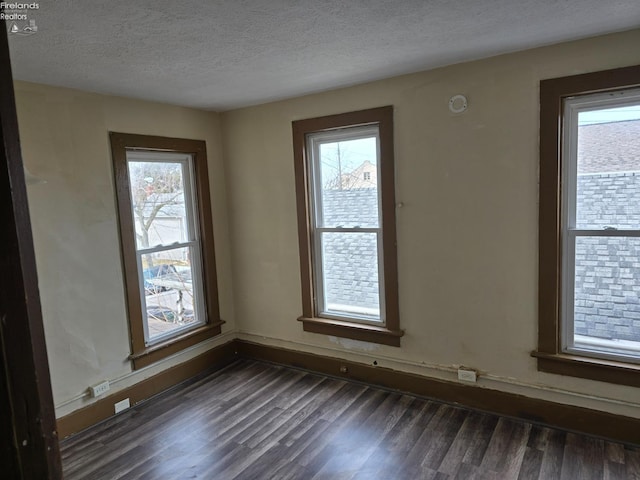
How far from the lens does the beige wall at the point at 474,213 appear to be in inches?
103

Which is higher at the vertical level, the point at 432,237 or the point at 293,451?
the point at 432,237

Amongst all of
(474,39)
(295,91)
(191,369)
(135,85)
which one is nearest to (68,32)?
(135,85)

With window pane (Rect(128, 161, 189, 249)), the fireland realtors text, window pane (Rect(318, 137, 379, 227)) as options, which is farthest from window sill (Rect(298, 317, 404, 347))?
the fireland realtors text

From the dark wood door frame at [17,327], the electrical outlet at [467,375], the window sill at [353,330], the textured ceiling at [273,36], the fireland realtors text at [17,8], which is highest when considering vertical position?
the textured ceiling at [273,36]

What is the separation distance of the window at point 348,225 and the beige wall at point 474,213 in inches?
3.9

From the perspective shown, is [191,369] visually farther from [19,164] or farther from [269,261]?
[19,164]

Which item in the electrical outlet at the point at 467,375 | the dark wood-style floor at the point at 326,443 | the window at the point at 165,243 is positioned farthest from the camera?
the window at the point at 165,243

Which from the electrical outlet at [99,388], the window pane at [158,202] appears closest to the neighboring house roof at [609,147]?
the window pane at [158,202]

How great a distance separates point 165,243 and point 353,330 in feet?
5.81

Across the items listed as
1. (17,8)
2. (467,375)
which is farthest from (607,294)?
(17,8)

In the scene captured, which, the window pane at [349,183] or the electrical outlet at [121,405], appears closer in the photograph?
the electrical outlet at [121,405]

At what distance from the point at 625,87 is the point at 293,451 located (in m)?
2.92

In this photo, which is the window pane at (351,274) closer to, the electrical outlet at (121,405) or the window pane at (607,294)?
the window pane at (607,294)

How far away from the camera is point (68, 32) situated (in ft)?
6.37
